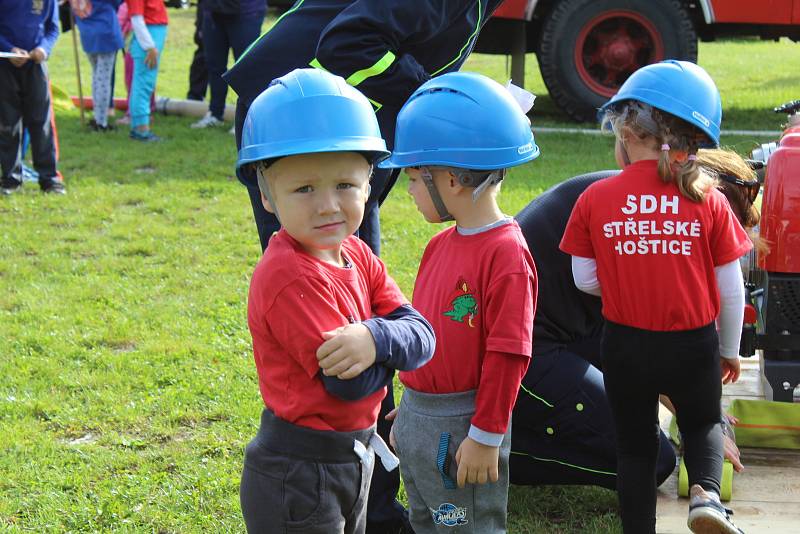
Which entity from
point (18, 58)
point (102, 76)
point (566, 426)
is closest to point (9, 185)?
point (18, 58)

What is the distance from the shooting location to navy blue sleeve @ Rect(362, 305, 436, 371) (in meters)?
2.06

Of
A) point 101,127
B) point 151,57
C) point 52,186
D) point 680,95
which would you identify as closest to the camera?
point 680,95

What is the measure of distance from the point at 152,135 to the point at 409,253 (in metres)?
4.63

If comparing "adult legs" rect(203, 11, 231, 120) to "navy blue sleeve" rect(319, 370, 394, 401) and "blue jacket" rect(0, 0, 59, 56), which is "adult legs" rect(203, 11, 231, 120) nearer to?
"blue jacket" rect(0, 0, 59, 56)

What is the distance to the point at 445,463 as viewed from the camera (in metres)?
2.49

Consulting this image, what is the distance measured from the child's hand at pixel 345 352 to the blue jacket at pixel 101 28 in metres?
8.92

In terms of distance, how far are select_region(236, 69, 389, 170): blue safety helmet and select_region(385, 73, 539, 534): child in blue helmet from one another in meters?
0.37

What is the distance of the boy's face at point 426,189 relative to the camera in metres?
2.49

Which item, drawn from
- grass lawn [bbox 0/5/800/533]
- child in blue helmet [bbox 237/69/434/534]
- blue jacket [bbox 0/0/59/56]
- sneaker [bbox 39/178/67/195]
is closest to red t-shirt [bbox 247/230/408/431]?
child in blue helmet [bbox 237/69/434/534]

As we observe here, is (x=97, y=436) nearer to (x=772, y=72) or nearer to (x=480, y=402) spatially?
(x=480, y=402)

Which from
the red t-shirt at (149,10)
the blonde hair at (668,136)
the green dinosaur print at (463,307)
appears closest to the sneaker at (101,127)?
→ the red t-shirt at (149,10)

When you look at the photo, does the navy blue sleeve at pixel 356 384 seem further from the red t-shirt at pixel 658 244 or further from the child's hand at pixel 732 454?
the child's hand at pixel 732 454

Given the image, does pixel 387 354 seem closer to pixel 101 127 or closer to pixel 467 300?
pixel 467 300

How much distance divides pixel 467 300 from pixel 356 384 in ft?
1.60
